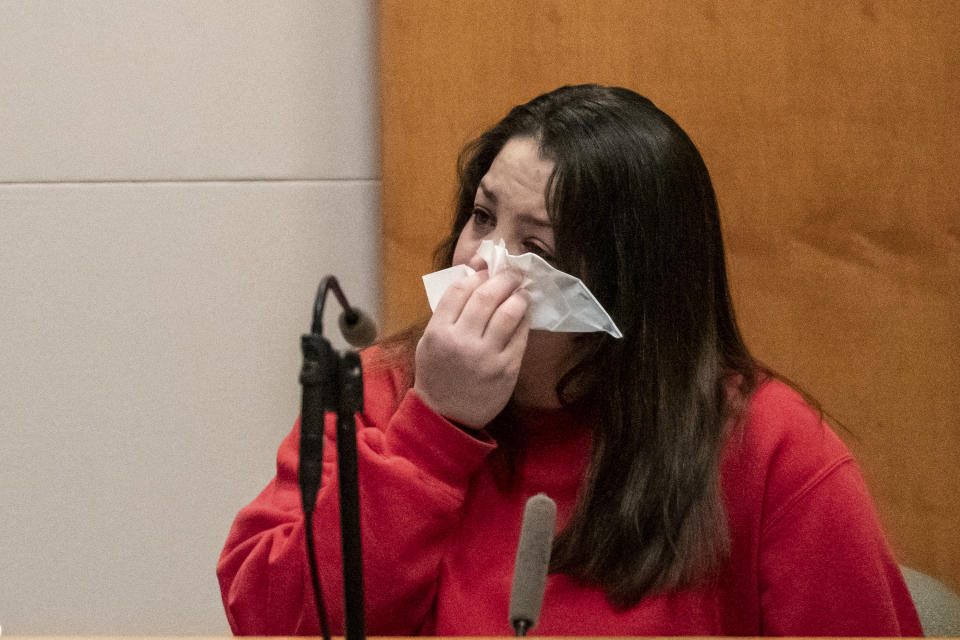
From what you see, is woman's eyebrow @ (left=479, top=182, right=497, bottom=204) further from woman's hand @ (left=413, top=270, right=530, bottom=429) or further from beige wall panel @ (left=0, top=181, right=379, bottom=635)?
beige wall panel @ (left=0, top=181, right=379, bottom=635)

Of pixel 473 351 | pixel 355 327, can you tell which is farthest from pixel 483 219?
pixel 355 327

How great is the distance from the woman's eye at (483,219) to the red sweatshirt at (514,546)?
0.19m

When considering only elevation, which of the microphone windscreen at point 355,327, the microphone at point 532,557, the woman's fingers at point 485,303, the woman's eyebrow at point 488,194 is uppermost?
the woman's eyebrow at point 488,194

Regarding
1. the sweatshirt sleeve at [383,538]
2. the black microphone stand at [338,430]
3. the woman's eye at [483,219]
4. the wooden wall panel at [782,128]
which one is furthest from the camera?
the wooden wall panel at [782,128]

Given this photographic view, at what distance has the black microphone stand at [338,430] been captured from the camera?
1.75 feet

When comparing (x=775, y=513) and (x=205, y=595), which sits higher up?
(x=775, y=513)

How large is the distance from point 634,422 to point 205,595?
2.82 ft

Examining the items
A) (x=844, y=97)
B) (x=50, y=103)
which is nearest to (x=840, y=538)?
(x=844, y=97)

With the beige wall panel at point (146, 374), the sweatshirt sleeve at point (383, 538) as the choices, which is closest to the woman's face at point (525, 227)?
the sweatshirt sleeve at point (383, 538)

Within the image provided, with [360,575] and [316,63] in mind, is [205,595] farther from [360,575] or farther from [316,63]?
[360,575]

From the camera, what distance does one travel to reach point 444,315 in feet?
2.98

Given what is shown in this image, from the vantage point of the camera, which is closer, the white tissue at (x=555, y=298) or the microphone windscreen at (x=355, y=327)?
the microphone windscreen at (x=355, y=327)

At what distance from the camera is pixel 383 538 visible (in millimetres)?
876

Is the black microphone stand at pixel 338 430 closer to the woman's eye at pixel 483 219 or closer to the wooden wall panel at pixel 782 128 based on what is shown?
the woman's eye at pixel 483 219
